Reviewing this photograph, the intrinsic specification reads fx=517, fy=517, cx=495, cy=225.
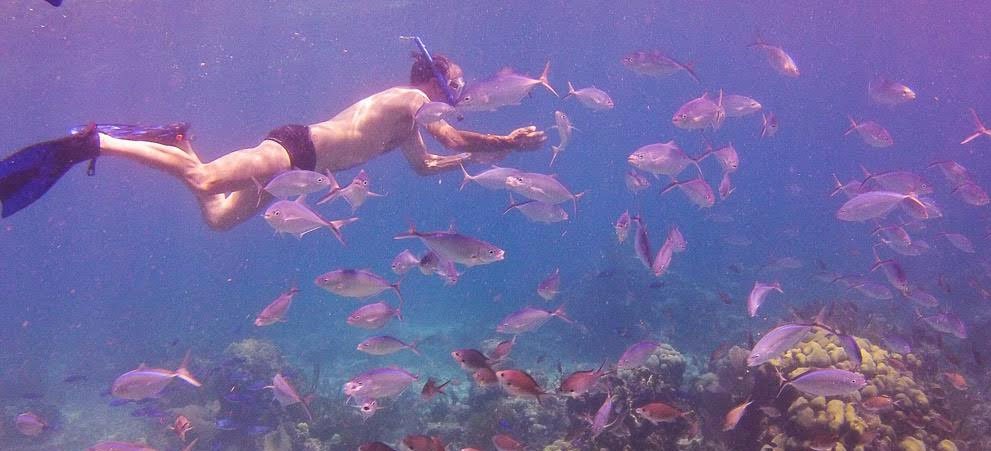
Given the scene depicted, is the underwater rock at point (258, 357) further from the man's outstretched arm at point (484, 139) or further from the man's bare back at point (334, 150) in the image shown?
the man's outstretched arm at point (484, 139)

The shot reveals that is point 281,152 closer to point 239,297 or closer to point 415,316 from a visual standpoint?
point 415,316

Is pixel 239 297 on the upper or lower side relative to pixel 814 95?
upper

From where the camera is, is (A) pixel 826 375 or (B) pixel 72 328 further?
(B) pixel 72 328

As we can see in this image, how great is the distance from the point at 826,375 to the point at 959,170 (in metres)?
7.65

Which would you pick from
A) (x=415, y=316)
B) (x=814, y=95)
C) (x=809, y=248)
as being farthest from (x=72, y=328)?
(x=814, y=95)

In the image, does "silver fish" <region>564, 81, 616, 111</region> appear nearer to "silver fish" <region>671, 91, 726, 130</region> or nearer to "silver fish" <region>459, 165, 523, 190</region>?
"silver fish" <region>671, 91, 726, 130</region>

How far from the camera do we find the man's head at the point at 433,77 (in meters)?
6.72

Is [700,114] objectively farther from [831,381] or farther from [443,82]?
[831,381]

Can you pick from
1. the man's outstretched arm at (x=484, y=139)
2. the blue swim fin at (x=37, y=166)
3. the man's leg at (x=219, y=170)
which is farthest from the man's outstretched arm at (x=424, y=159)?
the blue swim fin at (x=37, y=166)

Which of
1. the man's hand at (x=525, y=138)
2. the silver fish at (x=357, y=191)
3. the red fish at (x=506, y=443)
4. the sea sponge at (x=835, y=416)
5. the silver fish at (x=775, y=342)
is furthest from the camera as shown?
the man's hand at (x=525, y=138)

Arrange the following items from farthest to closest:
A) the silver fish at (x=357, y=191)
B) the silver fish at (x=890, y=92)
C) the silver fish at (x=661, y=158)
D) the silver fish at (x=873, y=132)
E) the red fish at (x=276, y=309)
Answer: the silver fish at (x=890, y=92)
the silver fish at (x=873, y=132)
the silver fish at (x=661, y=158)
the red fish at (x=276, y=309)
the silver fish at (x=357, y=191)

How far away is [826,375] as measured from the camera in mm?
4340

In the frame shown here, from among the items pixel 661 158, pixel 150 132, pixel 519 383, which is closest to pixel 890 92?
pixel 661 158

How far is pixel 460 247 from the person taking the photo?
15.4 ft
